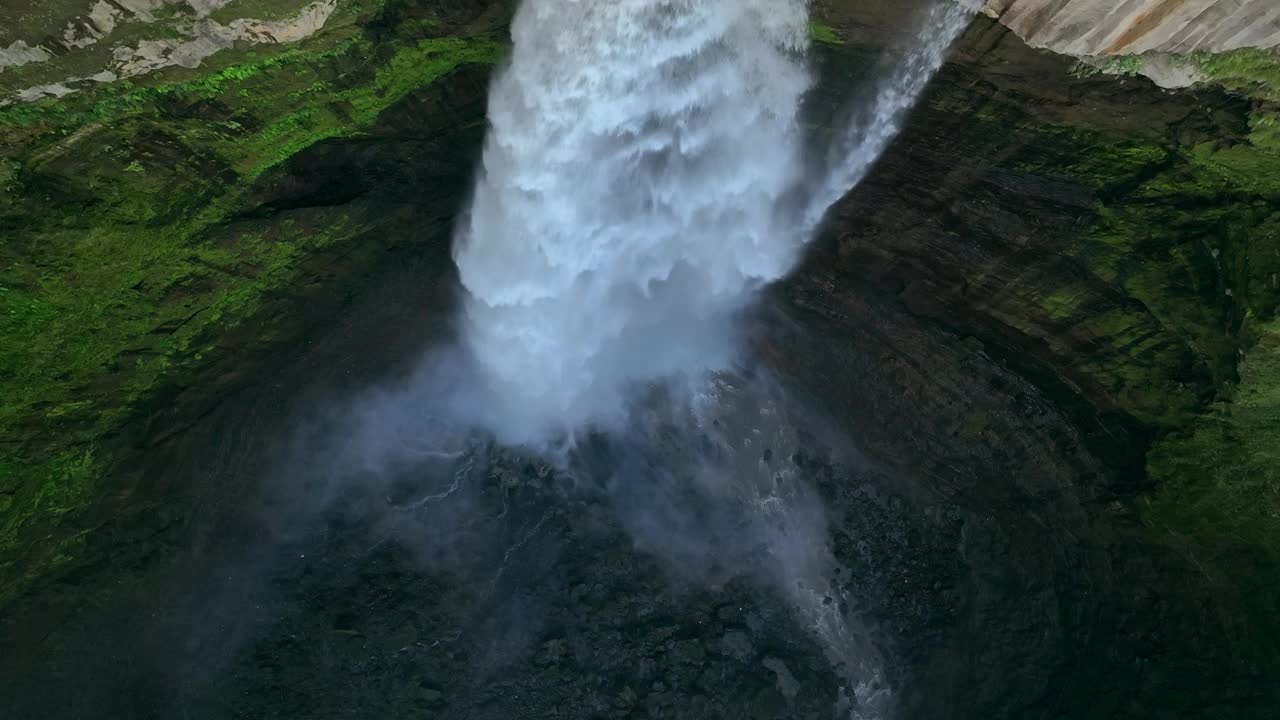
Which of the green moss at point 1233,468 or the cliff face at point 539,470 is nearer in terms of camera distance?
the green moss at point 1233,468

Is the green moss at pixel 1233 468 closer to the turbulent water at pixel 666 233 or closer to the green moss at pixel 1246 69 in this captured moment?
the green moss at pixel 1246 69

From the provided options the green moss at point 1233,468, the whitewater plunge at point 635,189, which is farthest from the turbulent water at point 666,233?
the green moss at point 1233,468

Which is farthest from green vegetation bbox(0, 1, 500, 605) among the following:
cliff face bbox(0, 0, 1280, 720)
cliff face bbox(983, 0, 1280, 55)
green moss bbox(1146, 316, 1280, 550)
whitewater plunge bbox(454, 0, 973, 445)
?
green moss bbox(1146, 316, 1280, 550)

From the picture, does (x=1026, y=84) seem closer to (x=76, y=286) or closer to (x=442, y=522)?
(x=442, y=522)

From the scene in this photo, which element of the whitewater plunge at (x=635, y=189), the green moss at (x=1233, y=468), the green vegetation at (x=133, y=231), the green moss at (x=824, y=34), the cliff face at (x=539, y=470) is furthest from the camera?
the green moss at (x=824, y=34)

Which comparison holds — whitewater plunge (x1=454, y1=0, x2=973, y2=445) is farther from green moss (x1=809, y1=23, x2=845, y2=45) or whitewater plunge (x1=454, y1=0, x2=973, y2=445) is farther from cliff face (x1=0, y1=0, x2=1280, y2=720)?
cliff face (x1=0, y1=0, x2=1280, y2=720)

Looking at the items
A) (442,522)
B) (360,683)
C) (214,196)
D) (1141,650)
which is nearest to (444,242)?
(214,196)
